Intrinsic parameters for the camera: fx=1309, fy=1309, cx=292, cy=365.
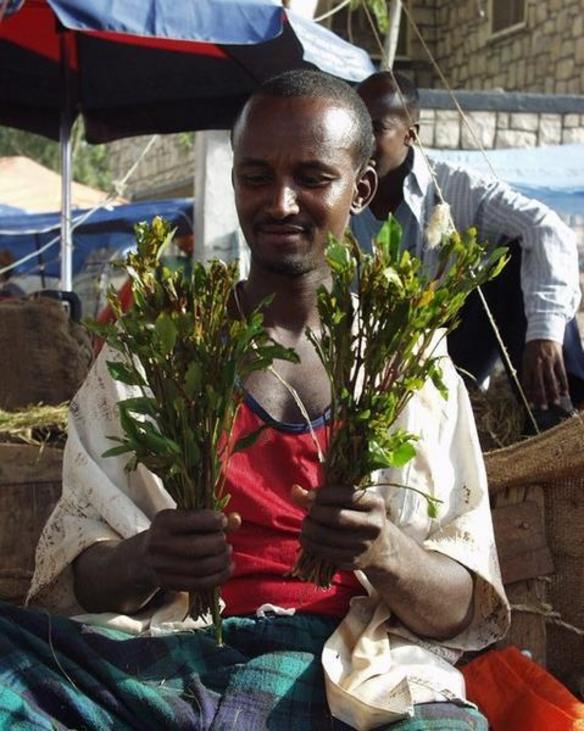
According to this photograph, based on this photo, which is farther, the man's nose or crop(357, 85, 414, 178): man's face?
crop(357, 85, 414, 178): man's face

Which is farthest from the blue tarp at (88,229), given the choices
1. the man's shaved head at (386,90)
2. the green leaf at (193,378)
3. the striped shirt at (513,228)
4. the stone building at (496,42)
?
the green leaf at (193,378)

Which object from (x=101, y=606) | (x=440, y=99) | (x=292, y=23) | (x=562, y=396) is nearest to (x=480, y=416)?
(x=562, y=396)

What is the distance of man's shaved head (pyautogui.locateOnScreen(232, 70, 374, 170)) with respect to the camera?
2637 mm

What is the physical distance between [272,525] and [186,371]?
473 mm

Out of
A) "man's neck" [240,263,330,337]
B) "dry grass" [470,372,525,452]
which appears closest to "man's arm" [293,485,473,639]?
"man's neck" [240,263,330,337]

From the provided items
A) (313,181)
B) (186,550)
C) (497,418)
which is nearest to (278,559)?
(186,550)

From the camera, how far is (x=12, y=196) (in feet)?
49.0

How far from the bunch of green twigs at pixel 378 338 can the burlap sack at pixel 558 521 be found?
3.74 ft

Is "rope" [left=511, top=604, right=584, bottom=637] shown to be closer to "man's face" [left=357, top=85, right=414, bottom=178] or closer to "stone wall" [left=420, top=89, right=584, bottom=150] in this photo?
"man's face" [left=357, top=85, right=414, bottom=178]

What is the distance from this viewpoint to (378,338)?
213cm

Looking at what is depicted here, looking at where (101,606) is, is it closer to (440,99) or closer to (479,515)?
(479,515)

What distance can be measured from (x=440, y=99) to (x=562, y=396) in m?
6.89

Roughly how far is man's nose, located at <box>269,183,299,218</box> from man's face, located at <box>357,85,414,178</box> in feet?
5.82

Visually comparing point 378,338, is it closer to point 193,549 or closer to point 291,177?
point 193,549
